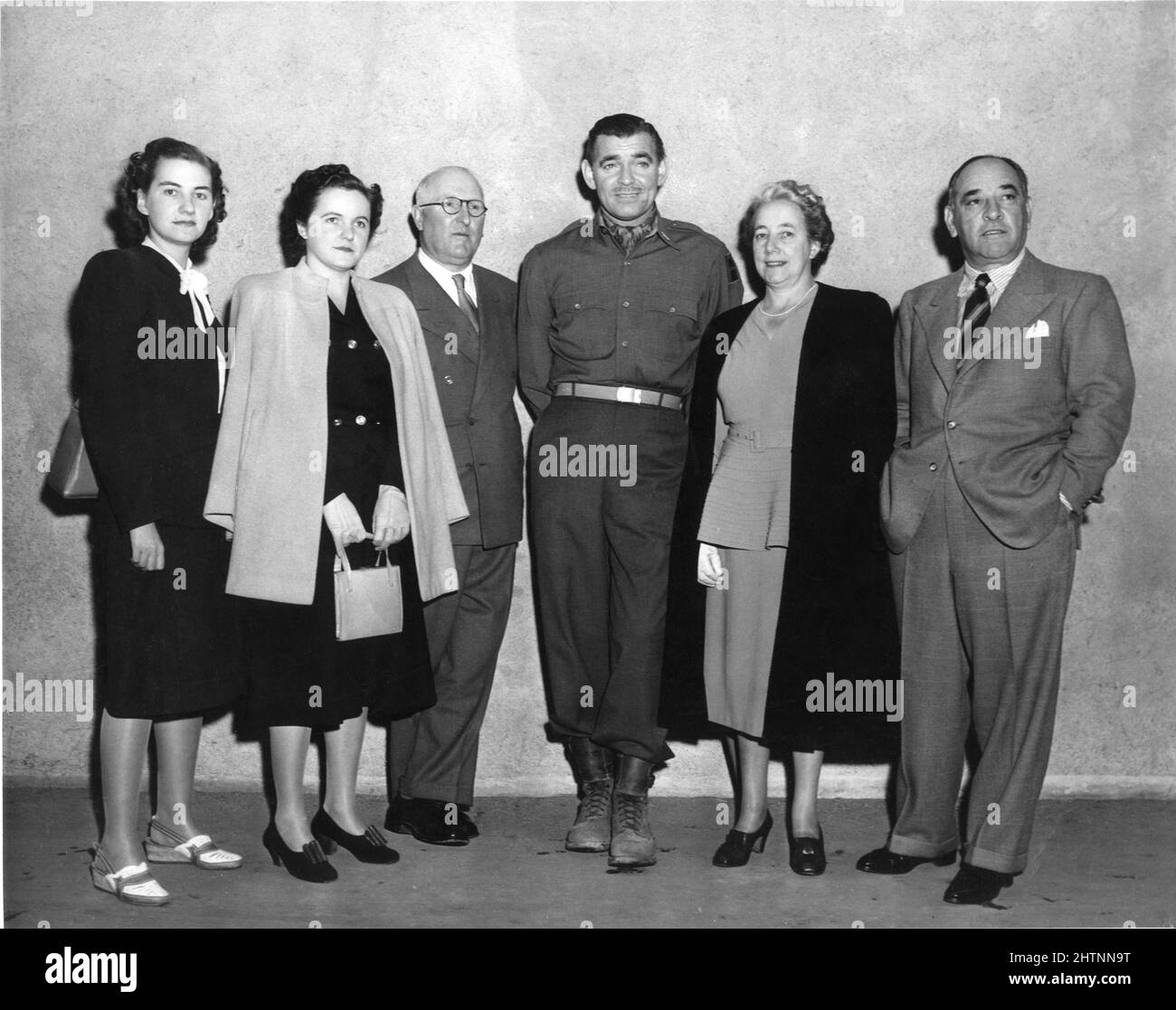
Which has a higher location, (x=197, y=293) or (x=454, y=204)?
(x=454, y=204)

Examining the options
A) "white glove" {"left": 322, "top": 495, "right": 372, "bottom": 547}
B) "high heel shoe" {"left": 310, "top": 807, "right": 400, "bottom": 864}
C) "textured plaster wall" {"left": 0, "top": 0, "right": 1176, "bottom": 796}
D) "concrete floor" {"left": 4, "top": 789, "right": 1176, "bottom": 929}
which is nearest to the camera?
"concrete floor" {"left": 4, "top": 789, "right": 1176, "bottom": 929}

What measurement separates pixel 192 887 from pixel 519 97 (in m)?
3.07

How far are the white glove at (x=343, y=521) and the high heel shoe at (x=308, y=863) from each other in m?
0.96

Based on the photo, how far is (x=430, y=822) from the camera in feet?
15.0

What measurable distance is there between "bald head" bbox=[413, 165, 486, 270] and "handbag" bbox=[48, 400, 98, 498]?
131 cm

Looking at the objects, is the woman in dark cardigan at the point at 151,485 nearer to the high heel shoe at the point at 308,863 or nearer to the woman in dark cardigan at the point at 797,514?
the high heel shoe at the point at 308,863

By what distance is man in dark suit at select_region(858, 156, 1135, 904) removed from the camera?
3969mm

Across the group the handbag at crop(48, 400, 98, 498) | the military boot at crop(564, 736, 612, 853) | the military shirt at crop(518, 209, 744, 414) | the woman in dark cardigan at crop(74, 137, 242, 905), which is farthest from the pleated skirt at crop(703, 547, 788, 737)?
the handbag at crop(48, 400, 98, 498)

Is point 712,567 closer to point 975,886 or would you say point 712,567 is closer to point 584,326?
point 584,326

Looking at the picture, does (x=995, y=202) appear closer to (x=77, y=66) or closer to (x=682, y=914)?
(x=682, y=914)

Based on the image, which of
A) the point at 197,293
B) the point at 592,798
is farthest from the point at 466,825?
the point at 197,293

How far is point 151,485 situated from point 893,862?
2.58 metres

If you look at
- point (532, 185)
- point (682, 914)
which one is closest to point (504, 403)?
point (532, 185)

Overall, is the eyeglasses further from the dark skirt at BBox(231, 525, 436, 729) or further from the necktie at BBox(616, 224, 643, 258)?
the dark skirt at BBox(231, 525, 436, 729)
